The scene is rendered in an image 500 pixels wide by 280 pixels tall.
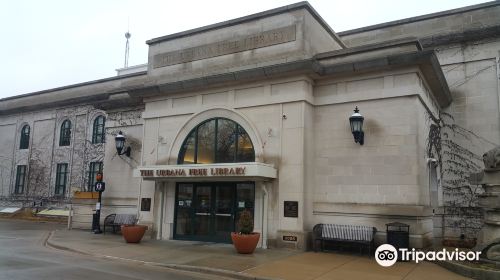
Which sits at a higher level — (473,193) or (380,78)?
(380,78)

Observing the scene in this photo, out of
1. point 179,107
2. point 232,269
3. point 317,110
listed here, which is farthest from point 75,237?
point 317,110

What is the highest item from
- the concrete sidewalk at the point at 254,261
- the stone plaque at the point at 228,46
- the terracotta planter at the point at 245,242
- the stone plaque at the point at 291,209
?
the stone plaque at the point at 228,46

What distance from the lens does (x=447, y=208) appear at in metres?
18.1

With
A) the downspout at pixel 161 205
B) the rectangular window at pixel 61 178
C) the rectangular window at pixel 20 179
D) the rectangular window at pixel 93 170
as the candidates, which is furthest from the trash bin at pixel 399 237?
the rectangular window at pixel 20 179

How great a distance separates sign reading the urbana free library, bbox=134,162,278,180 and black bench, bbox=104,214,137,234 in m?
2.90

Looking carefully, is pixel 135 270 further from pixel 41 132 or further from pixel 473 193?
pixel 41 132

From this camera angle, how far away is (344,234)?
14672 mm

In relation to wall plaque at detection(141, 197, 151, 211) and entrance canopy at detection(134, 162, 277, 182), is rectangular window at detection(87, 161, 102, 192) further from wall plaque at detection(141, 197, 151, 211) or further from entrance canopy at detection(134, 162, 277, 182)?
entrance canopy at detection(134, 162, 277, 182)

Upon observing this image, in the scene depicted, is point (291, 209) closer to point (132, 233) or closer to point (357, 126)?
point (357, 126)

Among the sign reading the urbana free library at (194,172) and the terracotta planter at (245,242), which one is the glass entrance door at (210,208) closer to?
the sign reading the urbana free library at (194,172)

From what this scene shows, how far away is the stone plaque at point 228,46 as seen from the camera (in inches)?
661

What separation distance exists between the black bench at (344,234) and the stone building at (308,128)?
0.37 meters

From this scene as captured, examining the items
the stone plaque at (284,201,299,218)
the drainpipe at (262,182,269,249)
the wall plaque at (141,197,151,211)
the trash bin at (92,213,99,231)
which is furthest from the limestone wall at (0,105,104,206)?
the stone plaque at (284,201,299,218)

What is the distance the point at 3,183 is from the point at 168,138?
822 inches
